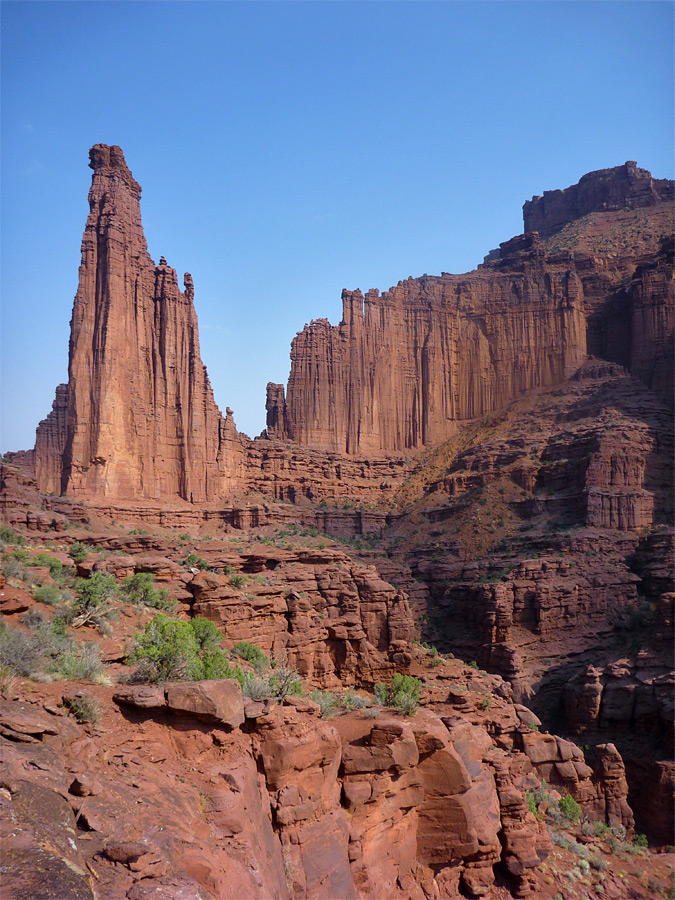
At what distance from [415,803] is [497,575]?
32.0 metres

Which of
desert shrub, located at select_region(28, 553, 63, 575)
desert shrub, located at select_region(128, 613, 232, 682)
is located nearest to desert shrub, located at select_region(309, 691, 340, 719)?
desert shrub, located at select_region(128, 613, 232, 682)

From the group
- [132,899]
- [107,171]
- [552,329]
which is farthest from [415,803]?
[552,329]

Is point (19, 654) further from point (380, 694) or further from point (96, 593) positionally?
point (380, 694)

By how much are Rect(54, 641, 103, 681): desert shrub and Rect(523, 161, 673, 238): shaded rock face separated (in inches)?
3746

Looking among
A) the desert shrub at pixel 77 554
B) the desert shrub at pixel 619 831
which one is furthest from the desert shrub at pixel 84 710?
the desert shrub at pixel 619 831

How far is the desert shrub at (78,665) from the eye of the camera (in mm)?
10547

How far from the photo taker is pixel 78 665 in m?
10.8

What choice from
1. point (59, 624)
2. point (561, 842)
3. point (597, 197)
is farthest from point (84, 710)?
point (597, 197)

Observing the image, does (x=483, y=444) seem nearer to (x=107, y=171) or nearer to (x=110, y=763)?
(x=107, y=171)

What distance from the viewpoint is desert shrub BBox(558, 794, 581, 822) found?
74.1 feet

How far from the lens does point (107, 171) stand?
50.5 meters

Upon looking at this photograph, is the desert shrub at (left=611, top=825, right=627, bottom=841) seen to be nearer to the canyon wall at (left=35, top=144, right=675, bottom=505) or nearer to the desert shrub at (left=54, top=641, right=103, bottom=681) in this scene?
the desert shrub at (left=54, top=641, right=103, bottom=681)

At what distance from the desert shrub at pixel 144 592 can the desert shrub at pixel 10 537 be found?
206 inches

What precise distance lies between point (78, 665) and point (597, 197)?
100 meters
